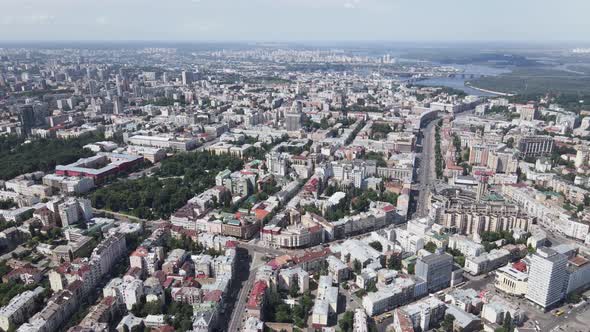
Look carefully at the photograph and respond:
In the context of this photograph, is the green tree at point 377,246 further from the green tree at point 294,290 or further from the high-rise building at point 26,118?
the high-rise building at point 26,118

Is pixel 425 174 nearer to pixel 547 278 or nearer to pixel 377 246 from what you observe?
pixel 377 246

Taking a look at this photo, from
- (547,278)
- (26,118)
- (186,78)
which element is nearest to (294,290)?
(547,278)

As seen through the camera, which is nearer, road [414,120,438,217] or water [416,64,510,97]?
road [414,120,438,217]

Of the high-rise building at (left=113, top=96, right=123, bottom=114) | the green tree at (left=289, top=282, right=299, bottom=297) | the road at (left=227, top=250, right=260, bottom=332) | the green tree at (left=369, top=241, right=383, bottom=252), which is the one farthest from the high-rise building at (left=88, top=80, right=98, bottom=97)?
the green tree at (left=289, top=282, right=299, bottom=297)

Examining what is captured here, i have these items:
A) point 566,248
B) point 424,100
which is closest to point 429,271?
point 566,248

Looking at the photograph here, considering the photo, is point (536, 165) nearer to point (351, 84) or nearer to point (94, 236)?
point (94, 236)

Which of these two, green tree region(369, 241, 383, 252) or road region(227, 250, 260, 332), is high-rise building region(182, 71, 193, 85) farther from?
road region(227, 250, 260, 332)
